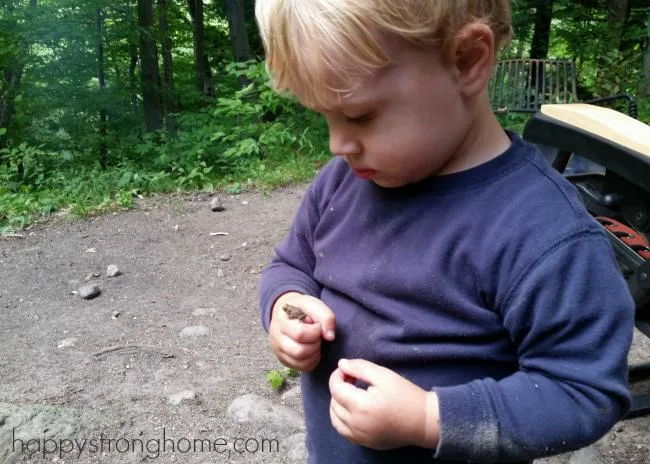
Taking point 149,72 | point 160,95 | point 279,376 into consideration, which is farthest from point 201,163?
point 160,95

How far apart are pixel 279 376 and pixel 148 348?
678 mm

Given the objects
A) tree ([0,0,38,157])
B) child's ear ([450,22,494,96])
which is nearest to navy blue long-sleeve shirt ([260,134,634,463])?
child's ear ([450,22,494,96])

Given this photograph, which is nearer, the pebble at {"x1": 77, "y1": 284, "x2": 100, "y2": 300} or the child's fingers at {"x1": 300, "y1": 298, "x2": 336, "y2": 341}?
the child's fingers at {"x1": 300, "y1": 298, "x2": 336, "y2": 341}

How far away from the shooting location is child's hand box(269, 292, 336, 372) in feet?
3.19

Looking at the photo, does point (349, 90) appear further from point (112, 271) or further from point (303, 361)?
point (112, 271)

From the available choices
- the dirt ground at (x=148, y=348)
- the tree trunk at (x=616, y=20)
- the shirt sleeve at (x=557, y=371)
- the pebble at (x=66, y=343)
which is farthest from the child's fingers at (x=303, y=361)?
the tree trunk at (x=616, y=20)

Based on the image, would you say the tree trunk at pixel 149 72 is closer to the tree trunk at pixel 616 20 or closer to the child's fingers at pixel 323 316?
the tree trunk at pixel 616 20

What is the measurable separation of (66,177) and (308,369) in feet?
18.1

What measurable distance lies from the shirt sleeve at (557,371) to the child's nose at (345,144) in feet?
0.95

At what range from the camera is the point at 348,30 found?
0.77 m

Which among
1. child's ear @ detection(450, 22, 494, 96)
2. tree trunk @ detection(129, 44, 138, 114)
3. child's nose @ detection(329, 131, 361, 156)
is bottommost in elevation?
tree trunk @ detection(129, 44, 138, 114)

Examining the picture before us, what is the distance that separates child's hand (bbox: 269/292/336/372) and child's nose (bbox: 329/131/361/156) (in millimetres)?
272

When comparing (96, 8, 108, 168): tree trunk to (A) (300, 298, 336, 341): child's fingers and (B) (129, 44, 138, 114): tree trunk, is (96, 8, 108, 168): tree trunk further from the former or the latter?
(A) (300, 298, 336, 341): child's fingers

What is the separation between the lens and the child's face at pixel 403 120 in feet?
2.60
